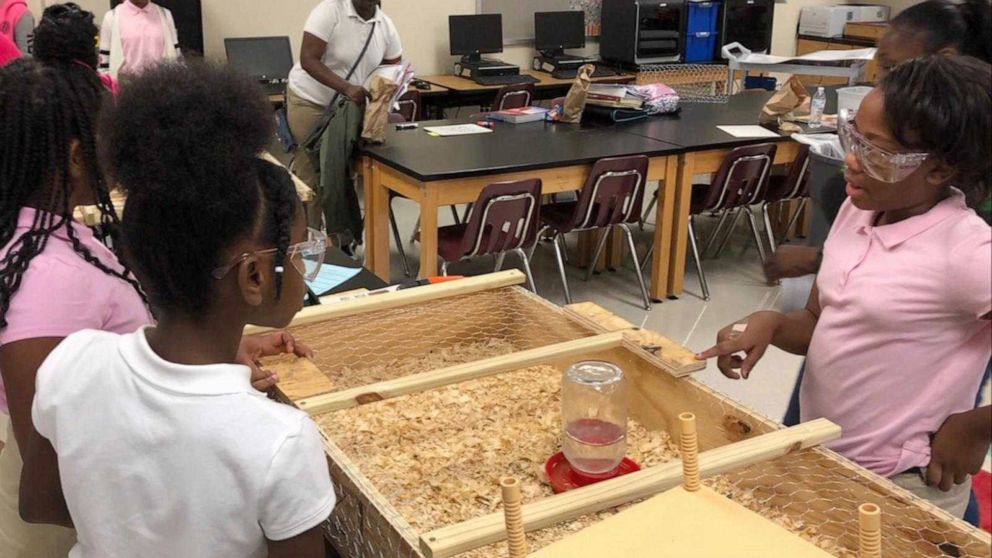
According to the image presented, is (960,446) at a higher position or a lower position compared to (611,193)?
higher

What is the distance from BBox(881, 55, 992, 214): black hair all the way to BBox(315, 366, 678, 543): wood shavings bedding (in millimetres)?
793

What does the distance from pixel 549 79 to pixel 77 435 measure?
596 centimetres

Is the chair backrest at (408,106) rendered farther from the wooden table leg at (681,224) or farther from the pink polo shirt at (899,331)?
the pink polo shirt at (899,331)

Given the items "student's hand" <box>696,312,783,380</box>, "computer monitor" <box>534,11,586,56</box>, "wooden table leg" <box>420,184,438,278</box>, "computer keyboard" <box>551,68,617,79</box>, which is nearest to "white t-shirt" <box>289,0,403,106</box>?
"wooden table leg" <box>420,184,438,278</box>

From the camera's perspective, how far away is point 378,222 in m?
3.80

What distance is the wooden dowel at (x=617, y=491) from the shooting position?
0.93 m

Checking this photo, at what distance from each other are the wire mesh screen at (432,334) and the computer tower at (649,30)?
527 cm

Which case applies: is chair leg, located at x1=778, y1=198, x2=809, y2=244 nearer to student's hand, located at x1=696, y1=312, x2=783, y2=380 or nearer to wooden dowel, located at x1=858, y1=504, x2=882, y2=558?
student's hand, located at x1=696, y1=312, x2=783, y2=380

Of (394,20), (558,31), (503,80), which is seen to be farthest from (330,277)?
(558,31)

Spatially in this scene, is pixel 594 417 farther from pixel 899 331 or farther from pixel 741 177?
pixel 741 177

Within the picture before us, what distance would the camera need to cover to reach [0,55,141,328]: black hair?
1.20 meters

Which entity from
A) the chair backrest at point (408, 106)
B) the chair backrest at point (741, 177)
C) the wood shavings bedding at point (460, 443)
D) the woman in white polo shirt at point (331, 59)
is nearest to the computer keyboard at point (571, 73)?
the chair backrest at point (408, 106)

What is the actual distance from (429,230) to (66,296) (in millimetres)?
2333

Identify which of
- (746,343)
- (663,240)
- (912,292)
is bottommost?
(663,240)
